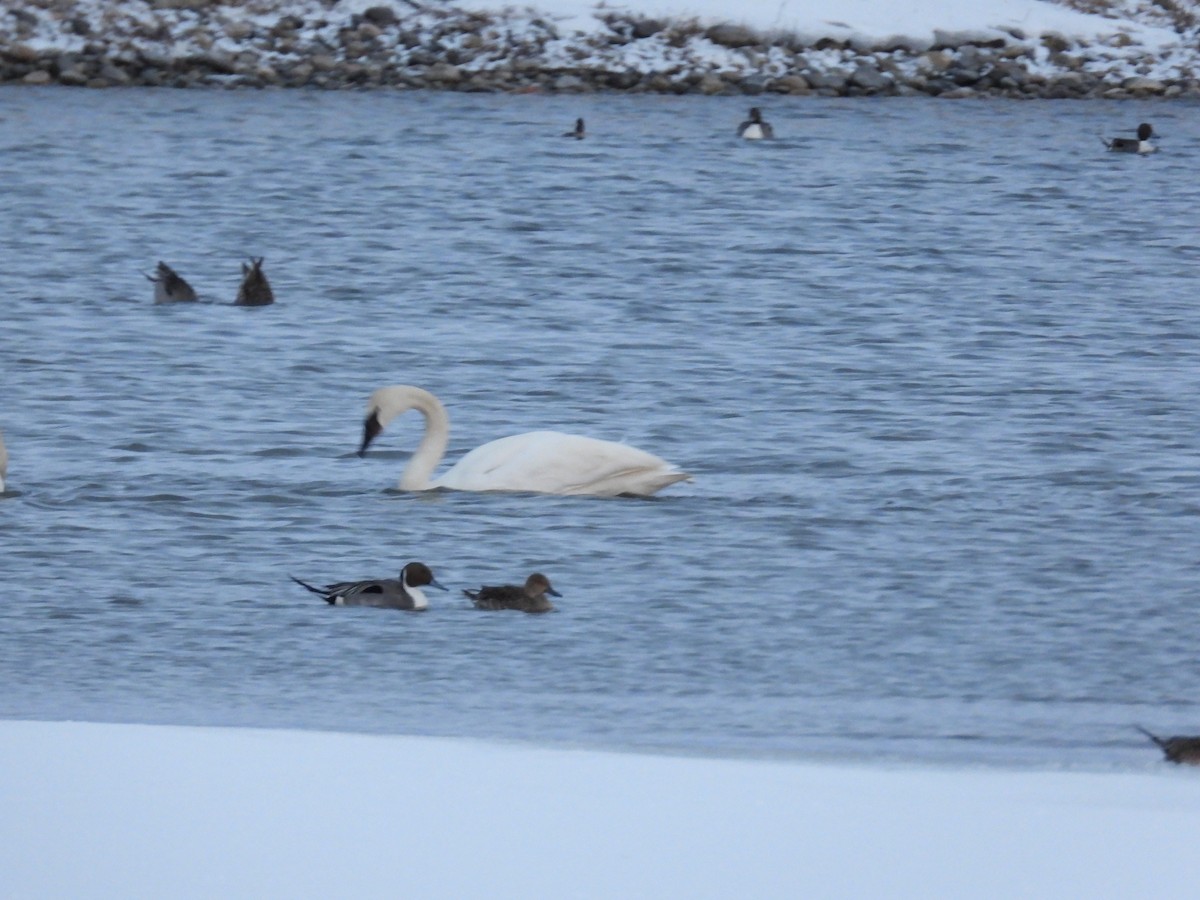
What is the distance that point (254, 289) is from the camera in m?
15.4

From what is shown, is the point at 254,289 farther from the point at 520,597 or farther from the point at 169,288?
the point at 520,597

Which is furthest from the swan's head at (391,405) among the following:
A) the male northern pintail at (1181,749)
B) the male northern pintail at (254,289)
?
the male northern pintail at (254,289)

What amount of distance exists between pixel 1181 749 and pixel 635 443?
5.35m

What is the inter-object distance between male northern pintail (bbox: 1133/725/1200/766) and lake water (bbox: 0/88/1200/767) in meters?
0.11

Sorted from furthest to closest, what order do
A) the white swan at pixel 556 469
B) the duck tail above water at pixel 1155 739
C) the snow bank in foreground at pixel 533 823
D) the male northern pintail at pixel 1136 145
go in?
the male northern pintail at pixel 1136 145 < the white swan at pixel 556 469 < the duck tail above water at pixel 1155 739 < the snow bank in foreground at pixel 533 823

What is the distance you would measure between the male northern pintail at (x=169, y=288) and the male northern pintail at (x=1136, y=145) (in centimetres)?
1323

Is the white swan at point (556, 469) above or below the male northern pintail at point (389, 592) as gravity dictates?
below

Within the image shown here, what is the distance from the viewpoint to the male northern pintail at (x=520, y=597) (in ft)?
24.5

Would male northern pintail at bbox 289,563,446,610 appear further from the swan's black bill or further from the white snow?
the white snow

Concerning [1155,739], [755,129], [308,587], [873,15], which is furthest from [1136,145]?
[1155,739]

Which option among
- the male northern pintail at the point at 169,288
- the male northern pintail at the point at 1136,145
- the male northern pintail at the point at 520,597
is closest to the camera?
the male northern pintail at the point at 520,597

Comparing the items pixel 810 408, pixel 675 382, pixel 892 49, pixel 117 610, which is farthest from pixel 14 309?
pixel 892 49

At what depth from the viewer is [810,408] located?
38.5 feet

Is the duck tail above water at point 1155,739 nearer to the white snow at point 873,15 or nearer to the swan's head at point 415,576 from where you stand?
the swan's head at point 415,576
